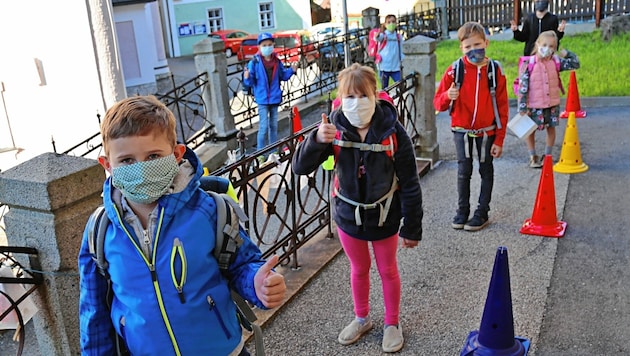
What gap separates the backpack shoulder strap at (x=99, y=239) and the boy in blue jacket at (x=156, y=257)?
0.06ft

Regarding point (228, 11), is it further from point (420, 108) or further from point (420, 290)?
point (420, 290)

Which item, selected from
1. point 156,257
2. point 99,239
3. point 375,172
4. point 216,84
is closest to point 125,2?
point 216,84

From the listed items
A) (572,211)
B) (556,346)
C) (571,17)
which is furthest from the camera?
(571,17)

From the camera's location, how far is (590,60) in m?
13.8

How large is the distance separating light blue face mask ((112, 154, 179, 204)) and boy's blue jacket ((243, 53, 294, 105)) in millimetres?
7236

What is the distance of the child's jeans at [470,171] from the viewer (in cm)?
550

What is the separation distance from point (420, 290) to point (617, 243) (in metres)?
1.87

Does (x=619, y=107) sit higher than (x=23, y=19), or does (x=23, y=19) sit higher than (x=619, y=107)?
(x=23, y=19)

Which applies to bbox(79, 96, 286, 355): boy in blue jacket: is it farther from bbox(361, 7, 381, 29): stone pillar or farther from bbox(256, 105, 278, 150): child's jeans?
bbox(361, 7, 381, 29): stone pillar

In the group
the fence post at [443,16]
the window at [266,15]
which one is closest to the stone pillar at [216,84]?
the fence post at [443,16]

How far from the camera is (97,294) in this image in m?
2.25

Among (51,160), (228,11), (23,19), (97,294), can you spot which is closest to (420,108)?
(51,160)

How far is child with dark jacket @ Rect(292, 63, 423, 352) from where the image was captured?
3529 mm

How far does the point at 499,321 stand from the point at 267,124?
668 cm
